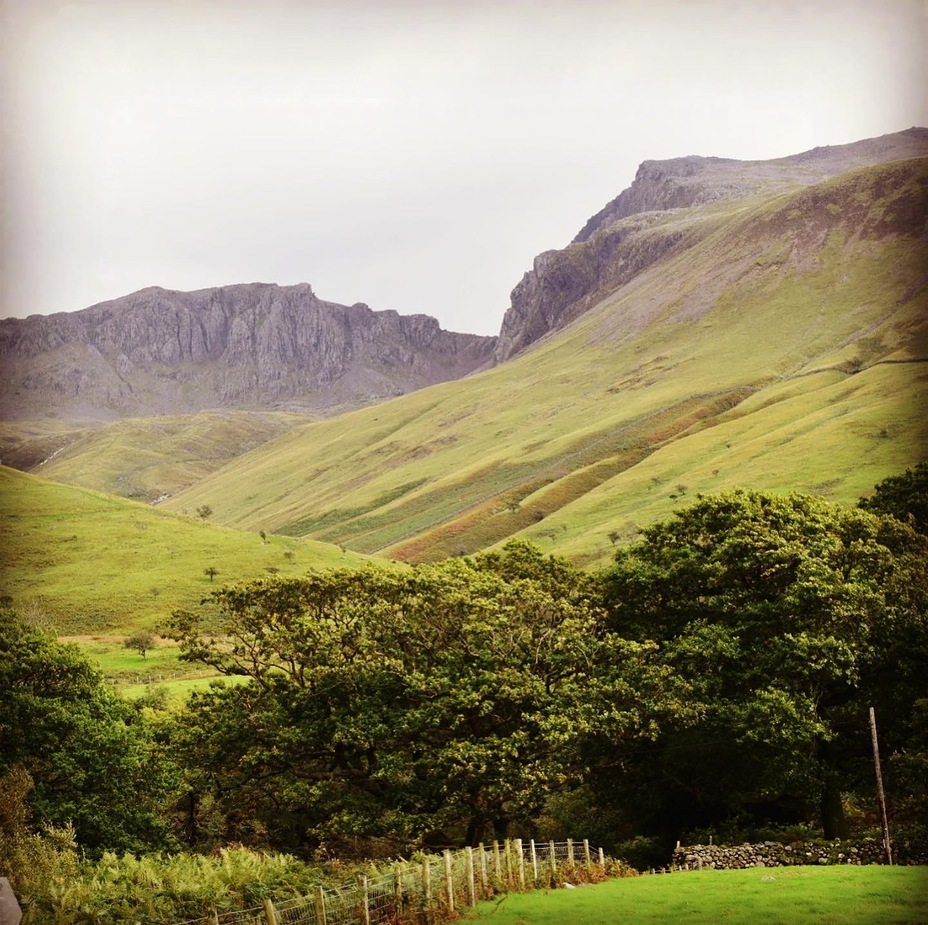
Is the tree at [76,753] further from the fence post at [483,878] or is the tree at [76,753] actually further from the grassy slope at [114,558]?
the grassy slope at [114,558]

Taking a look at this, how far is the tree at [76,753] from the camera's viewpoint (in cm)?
4028

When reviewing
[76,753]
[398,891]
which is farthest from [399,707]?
[398,891]

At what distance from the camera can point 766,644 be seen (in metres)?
45.0

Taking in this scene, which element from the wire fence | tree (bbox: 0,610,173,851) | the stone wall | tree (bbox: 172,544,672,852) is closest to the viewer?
the wire fence

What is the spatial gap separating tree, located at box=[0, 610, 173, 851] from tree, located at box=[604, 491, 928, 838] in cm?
2439

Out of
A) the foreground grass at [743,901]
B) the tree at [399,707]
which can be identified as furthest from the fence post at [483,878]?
the tree at [399,707]

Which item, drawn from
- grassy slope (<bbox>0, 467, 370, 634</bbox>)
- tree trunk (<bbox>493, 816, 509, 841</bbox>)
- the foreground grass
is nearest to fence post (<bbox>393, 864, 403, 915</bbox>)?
the foreground grass

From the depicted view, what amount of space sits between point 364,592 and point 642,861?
19321mm

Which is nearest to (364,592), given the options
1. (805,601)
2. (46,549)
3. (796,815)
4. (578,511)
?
(805,601)

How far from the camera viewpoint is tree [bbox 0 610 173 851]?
4028 cm

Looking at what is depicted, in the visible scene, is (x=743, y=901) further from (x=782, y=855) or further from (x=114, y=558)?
(x=114, y=558)

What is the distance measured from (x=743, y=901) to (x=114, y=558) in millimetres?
121936

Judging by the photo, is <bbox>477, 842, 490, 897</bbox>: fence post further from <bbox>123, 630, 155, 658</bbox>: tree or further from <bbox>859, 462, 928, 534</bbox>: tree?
<bbox>123, 630, 155, 658</bbox>: tree

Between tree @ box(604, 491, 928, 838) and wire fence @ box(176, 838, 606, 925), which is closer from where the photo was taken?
wire fence @ box(176, 838, 606, 925)
